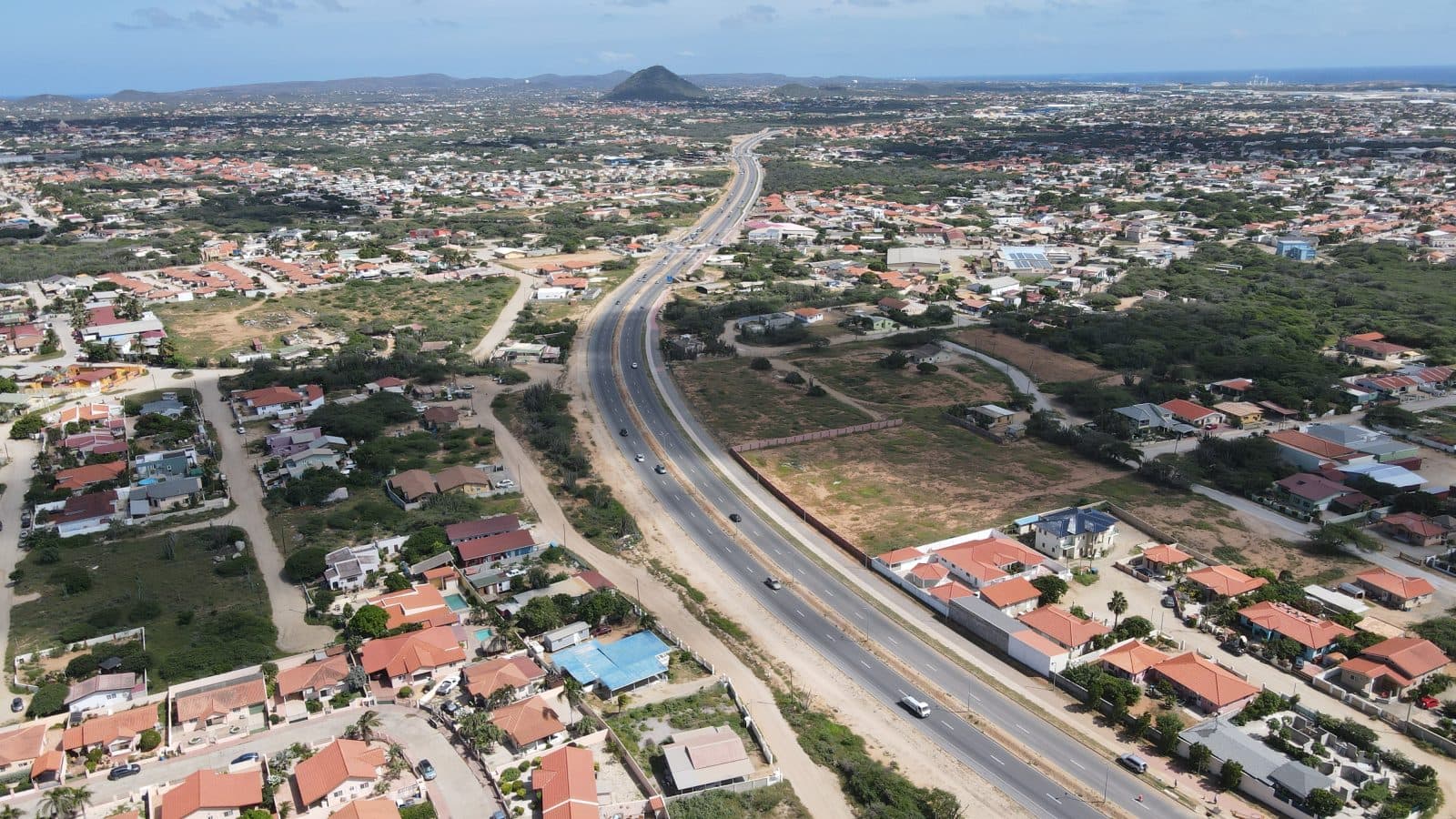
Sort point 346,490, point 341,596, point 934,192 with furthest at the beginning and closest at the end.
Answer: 1. point 934,192
2. point 346,490
3. point 341,596

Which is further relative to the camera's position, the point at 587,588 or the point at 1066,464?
the point at 1066,464

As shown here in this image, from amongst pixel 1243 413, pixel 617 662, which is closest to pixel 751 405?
pixel 1243 413

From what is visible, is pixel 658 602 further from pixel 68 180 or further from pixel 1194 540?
pixel 68 180

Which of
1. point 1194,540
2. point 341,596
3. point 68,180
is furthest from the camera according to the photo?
point 68,180

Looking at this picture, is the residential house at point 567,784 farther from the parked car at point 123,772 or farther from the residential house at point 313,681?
the parked car at point 123,772

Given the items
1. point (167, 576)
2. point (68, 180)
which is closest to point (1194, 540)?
point (167, 576)

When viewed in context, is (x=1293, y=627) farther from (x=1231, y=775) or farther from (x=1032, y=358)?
(x=1032, y=358)
